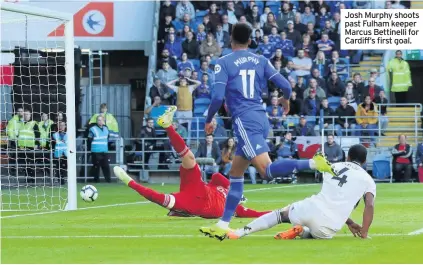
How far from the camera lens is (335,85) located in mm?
31484

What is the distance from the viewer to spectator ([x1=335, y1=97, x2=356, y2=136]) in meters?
30.4

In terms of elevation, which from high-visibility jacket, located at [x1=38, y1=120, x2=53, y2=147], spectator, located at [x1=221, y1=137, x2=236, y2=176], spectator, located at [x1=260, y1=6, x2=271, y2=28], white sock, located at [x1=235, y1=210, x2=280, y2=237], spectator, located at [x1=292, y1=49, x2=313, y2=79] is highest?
spectator, located at [x1=260, y1=6, x2=271, y2=28]

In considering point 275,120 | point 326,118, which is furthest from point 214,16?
point 326,118

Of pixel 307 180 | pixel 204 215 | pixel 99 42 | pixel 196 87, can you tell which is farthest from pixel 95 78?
pixel 204 215

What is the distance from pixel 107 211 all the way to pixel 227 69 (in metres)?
6.27

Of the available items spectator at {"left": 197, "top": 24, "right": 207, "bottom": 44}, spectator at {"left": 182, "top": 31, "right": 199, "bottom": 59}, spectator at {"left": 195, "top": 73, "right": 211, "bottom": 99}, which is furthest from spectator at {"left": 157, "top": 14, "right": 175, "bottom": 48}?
spectator at {"left": 195, "top": 73, "right": 211, "bottom": 99}

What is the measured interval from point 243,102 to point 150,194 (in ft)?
8.29

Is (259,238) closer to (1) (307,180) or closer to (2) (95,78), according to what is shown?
(1) (307,180)

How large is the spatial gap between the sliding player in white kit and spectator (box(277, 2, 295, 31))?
22769mm

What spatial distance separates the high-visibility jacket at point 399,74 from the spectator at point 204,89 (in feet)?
18.6

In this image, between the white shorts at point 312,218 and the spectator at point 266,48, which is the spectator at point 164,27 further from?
the white shorts at point 312,218

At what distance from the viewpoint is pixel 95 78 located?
37.2 meters

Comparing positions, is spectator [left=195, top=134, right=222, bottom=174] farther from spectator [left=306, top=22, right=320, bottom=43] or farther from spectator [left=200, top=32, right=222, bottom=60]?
spectator [left=306, top=22, right=320, bottom=43]

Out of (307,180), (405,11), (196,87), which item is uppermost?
(405,11)
